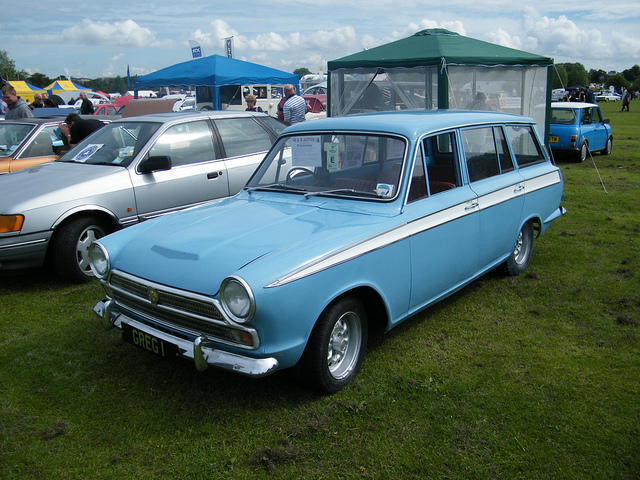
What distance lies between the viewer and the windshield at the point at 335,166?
12.6ft

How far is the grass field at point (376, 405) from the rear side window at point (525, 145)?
54.0 inches

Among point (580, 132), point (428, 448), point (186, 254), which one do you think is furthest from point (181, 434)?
point (580, 132)

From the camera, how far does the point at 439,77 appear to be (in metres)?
9.20

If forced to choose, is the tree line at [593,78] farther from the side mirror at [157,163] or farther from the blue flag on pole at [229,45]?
the side mirror at [157,163]

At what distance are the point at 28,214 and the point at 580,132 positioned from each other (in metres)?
12.8

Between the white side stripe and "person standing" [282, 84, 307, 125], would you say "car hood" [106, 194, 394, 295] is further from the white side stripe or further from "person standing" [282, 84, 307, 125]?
"person standing" [282, 84, 307, 125]

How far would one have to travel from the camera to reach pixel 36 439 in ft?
9.75

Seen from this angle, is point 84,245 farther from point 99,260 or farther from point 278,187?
point 278,187

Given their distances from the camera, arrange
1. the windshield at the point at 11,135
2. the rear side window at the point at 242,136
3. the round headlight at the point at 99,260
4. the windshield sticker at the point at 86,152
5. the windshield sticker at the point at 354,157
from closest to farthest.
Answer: the round headlight at the point at 99,260, the windshield sticker at the point at 354,157, the windshield sticker at the point at 86,152, the rear side window at the point at 242,136, the windshield at the point at 11,135

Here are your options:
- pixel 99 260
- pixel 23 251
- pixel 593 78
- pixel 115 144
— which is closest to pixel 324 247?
pixel 99 260

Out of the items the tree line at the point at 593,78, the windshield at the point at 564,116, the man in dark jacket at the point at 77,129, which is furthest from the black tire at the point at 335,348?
the tree line at the point at 593,78

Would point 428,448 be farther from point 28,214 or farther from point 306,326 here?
point 28,214

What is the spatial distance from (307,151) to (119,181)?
96.3 inches

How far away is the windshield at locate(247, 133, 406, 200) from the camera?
151 inches
